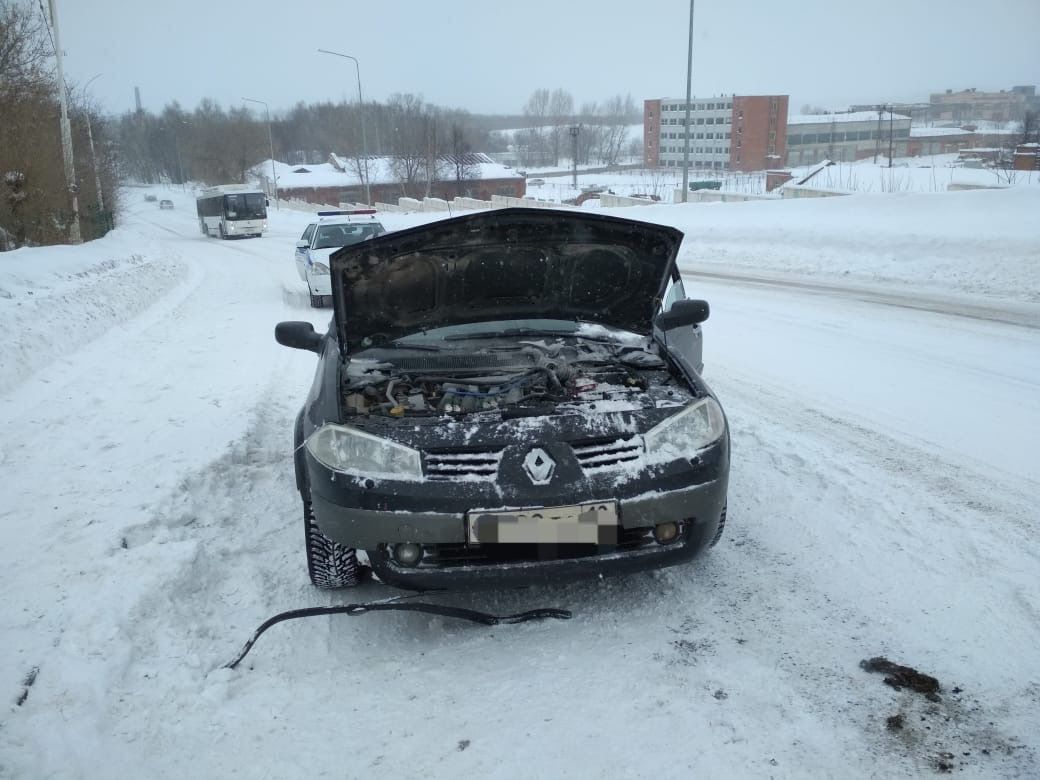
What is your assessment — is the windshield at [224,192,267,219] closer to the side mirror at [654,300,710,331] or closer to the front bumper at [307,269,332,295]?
the front bumper at [307,269,332,295]

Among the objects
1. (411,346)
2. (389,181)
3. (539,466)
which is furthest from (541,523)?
(389,181)

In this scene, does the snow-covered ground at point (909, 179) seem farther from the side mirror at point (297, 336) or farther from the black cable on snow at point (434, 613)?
the black cable on snow at point (434, 613)

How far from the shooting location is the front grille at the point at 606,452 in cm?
296

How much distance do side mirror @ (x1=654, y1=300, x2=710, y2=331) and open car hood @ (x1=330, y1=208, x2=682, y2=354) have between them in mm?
176

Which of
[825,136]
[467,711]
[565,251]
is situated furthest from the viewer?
[825,136]

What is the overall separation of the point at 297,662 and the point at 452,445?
112 cm

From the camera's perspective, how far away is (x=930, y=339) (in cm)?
835

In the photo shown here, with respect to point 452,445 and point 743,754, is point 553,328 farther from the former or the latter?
point 743,754

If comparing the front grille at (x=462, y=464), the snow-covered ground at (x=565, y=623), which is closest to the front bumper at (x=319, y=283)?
the snow-covered ground at (x=565, y=623)

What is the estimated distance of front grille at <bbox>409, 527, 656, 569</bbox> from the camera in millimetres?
2928

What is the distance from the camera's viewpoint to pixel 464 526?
284 centimetres

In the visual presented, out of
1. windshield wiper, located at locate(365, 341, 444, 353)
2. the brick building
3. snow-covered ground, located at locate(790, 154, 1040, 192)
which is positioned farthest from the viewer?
the brick building

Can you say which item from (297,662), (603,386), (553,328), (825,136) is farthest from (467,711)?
(825,136)

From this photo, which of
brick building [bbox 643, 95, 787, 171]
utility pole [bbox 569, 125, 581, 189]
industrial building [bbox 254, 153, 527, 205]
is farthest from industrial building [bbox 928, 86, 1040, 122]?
industrial building [bbox 254, 153, 527, 205]
